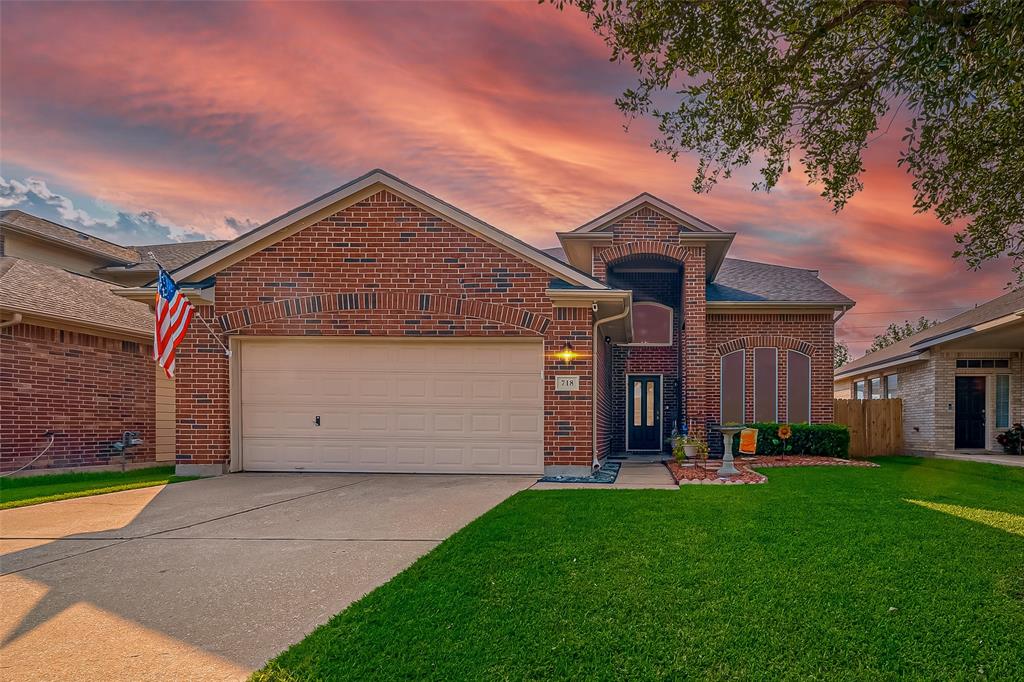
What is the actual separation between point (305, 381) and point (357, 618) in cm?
724

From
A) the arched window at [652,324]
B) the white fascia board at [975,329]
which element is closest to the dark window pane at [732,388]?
the arched window at [652,324]

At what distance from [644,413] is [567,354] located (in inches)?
297

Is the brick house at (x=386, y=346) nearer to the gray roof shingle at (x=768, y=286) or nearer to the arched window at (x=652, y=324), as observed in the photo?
the arched window at (x=652, y=324)

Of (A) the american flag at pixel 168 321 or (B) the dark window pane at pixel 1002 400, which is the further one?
(B) the dark window pane at pixel 1002 400

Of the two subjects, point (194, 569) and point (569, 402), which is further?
point (569, 402)

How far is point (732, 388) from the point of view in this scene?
1597 cm

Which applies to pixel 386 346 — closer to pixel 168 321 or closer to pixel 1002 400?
pixel 168 321

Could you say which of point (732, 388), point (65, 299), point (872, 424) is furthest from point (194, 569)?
point (872, 424)

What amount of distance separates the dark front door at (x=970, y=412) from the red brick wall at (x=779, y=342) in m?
4.52

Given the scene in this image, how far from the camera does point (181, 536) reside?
19.5 feet

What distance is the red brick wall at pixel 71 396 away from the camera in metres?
10.8

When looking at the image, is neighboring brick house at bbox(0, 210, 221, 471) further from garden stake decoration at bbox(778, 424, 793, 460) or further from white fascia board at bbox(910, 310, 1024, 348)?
white fascia board at bbox(910, 310, 1024, 348)

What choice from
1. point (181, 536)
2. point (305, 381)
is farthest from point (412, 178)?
point (181, 536)

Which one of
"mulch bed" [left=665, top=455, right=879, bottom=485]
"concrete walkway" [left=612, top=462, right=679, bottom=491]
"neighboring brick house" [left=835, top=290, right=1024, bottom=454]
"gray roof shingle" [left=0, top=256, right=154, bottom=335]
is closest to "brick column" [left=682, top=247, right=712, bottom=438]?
"mulch bed" [left=665, top=455, right=879, bottom=485]
